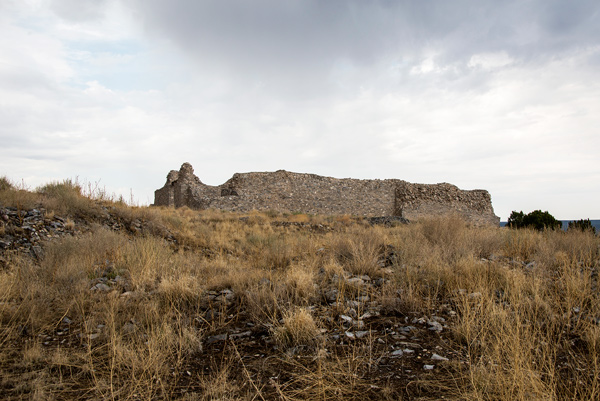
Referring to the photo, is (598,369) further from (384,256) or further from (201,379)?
(384,256)

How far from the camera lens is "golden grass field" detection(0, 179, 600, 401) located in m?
2.59

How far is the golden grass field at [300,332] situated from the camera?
2.59 metres

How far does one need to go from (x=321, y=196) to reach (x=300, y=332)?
26.7 meters

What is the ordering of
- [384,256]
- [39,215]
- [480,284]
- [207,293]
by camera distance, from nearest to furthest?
[480,284]
[207,293]
[384,256]
[39,215]

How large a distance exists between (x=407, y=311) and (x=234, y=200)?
77.1 ft

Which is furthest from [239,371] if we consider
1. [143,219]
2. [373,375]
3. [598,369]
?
[143,219]

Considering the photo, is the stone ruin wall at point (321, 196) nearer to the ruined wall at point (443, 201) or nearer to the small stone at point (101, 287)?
the ruined wall at point (443, 201)

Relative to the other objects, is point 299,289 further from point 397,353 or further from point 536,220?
point 536,220

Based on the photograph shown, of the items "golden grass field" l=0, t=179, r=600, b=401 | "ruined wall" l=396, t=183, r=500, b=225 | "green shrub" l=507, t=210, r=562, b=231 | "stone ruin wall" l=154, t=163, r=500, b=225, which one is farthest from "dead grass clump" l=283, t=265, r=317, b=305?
"ruined wall" l=396, t=183, r=500, b=225

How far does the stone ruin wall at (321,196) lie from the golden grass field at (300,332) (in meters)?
20.7

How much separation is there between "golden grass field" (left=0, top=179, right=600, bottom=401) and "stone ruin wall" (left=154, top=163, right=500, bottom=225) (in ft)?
67.9

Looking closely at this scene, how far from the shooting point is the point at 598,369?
2670 mm

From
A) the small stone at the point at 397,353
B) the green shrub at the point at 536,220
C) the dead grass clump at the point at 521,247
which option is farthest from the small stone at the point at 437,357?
the green shrub at the point at 536,220

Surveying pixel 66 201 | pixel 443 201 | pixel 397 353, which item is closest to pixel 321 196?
pixel 443 201
